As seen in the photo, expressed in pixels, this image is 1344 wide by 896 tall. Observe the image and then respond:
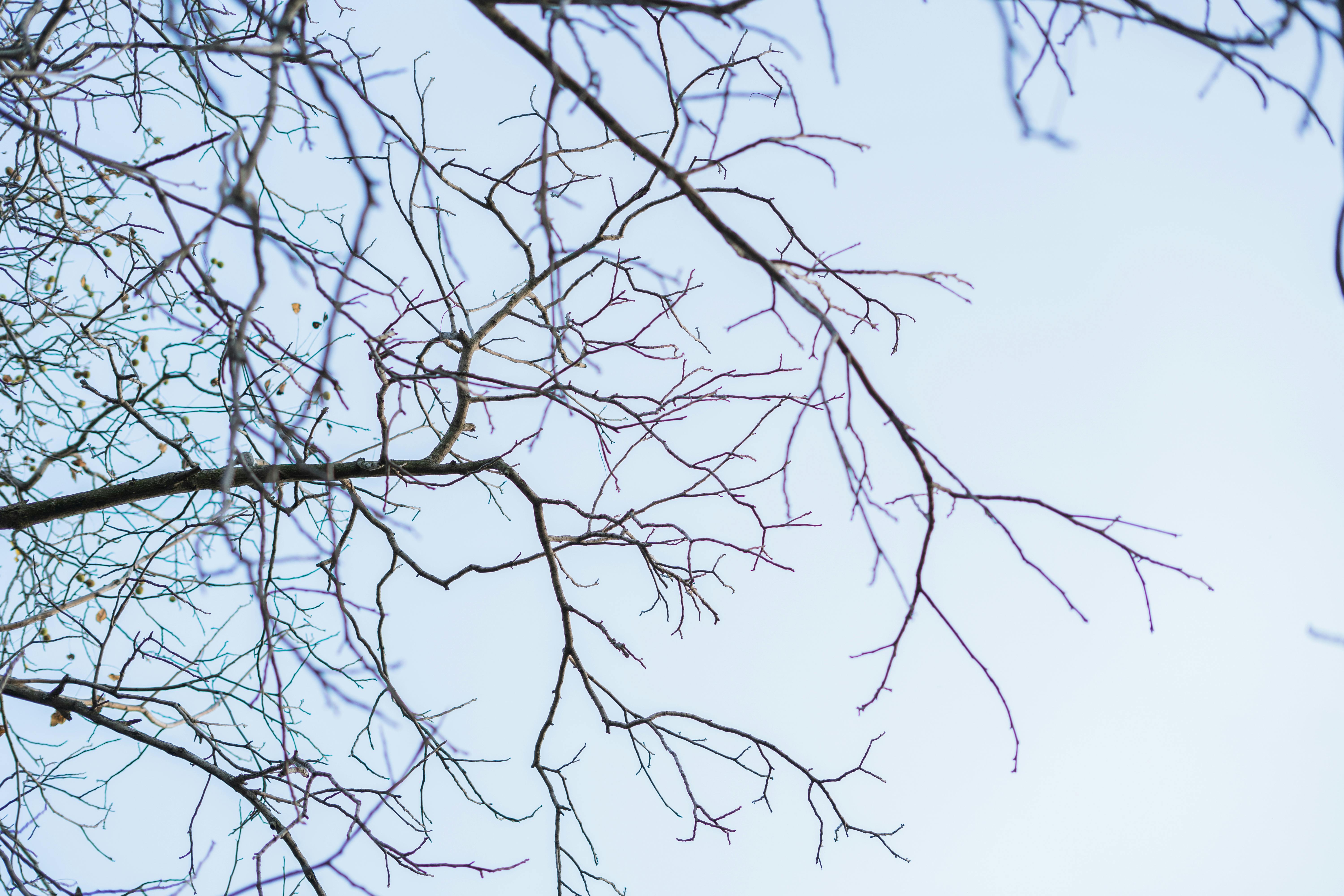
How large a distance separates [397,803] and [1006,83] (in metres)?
1.86

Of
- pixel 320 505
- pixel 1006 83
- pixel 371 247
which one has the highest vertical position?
pixel 371 247

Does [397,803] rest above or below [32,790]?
below

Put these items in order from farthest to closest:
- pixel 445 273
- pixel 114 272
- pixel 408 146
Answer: pixel 114 272, pixel 445 273, pixel 408 146

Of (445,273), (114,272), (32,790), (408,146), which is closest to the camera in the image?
(408,146)

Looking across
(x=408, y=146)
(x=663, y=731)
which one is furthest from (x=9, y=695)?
(x=408, y=146)

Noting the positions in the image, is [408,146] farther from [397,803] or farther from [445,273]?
[397,803]

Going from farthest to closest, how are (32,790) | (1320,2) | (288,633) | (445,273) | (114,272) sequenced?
(114,272) → (32,790) → (445,273) → (288,633) → (1320,2)

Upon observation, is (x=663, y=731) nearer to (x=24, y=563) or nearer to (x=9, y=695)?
(x=9, y=695)

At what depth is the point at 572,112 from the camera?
1.18m

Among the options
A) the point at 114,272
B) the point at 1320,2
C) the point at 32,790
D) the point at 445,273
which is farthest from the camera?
the point at 114,272

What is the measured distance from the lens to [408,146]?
1.17 meters

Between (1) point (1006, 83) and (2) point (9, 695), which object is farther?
(2) point (9, 695)

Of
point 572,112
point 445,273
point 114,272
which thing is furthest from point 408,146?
point 114,272

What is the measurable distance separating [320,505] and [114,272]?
87 cm
